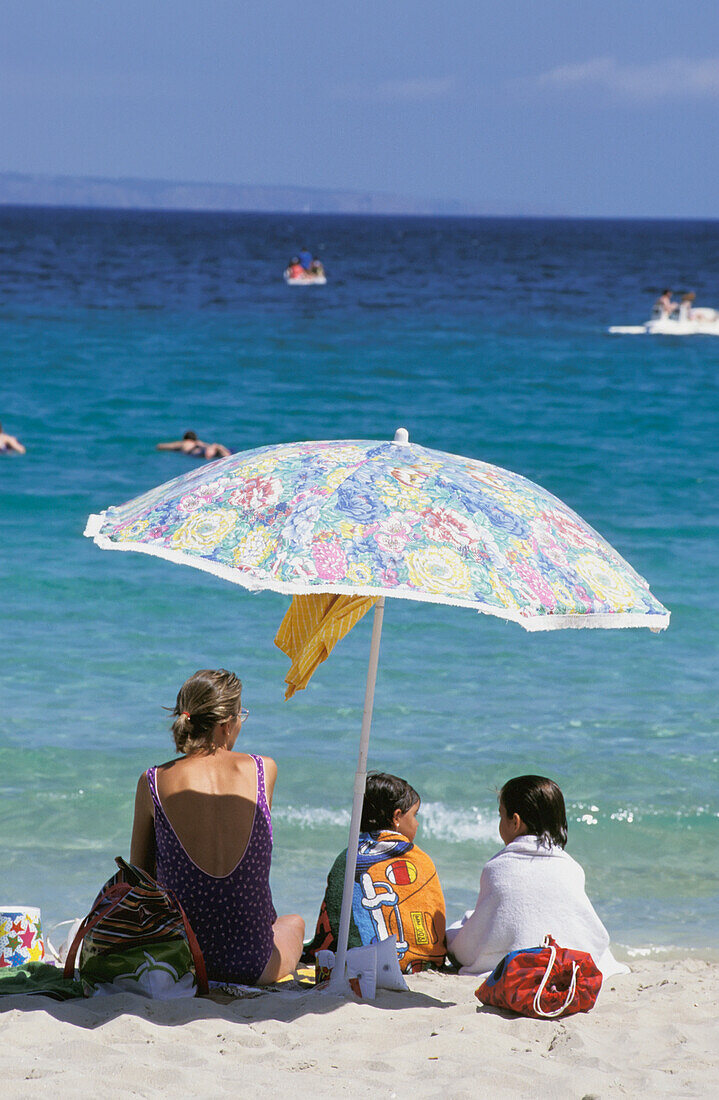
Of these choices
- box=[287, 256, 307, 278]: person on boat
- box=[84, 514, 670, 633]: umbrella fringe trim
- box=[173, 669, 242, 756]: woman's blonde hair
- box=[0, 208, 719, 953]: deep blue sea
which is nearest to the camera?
box=[84, 514, 670, 633]: umbrella fringe trim

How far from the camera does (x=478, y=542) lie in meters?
3.19

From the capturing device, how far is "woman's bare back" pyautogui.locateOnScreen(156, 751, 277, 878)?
11.9ft

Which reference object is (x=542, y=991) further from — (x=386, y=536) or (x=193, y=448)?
(x=193, y=448)

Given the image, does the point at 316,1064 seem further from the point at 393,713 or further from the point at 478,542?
the point at 393,713

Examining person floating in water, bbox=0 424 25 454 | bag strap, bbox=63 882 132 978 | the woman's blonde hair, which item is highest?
person floating in water, bbox=0 424 25 454

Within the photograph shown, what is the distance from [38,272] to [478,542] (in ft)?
148

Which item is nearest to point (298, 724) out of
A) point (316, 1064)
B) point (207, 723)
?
point (207, 723)

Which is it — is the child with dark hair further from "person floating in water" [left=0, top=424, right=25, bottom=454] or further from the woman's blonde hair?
"person floating in water" [left=0, top=424, right=25, bottom=454]

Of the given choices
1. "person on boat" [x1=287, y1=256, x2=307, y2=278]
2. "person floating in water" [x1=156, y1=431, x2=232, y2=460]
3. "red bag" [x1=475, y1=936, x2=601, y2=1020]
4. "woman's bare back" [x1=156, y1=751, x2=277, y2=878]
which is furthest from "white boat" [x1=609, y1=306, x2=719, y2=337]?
"woman's bare back" [x1=156, y1=751, x2=277, y2=878]

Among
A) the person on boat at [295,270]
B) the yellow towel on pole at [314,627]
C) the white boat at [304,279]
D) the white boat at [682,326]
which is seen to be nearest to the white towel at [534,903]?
the yellow towel on pole at [314,627]

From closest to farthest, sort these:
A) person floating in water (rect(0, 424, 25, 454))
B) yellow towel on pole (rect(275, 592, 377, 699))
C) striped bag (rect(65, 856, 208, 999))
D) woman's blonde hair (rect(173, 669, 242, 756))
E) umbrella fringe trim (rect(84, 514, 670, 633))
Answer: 1. umbrella fringe trim (rect(84, 514, 670, 633))
2. striped bag (rect(65, 856, 208, 999))
3. woman's blonde hair (rect(173, 669, 242, 756))
4. yellow towel on pole (rect(275, 592, 377, 699))
5. person floating in water (rect(0, 424, 25, 454))

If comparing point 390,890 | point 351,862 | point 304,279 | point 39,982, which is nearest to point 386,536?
point 351,862

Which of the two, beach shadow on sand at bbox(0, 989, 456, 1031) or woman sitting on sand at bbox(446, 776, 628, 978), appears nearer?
beach shadow on sand at bbox(0, 989, 456, 1031)

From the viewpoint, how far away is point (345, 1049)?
3348 millimetres
